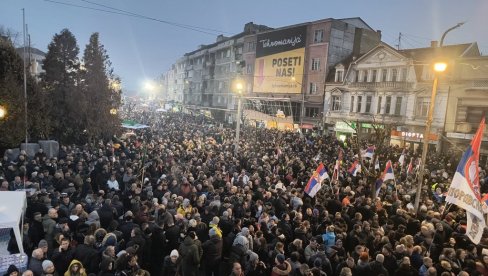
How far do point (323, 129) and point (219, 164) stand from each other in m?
25.5

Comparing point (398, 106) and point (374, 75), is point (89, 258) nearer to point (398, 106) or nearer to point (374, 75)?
point (398, 106)

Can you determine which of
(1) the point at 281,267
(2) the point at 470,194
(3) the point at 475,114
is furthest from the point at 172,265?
(3) the point at 475,114

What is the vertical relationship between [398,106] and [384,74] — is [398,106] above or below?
below

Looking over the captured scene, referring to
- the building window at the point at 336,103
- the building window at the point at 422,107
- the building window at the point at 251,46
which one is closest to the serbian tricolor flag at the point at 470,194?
the building window at the point at 422,107

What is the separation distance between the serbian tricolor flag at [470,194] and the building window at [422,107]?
82.1ft

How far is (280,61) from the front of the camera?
4788 centimetres

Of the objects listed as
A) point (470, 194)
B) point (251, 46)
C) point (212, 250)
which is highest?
point (251, 46)

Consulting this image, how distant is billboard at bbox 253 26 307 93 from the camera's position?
4503 centimetres

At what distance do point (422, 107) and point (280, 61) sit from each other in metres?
20.8

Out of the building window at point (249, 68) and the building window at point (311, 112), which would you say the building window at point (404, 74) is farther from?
the building window at point (249, 68)

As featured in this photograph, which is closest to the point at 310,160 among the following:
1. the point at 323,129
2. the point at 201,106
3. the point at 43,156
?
the point at 43,156

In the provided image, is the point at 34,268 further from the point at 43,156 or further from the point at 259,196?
the point at 43,156

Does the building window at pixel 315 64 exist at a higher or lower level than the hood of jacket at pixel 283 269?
higher

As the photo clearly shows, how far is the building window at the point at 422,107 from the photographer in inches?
1239
